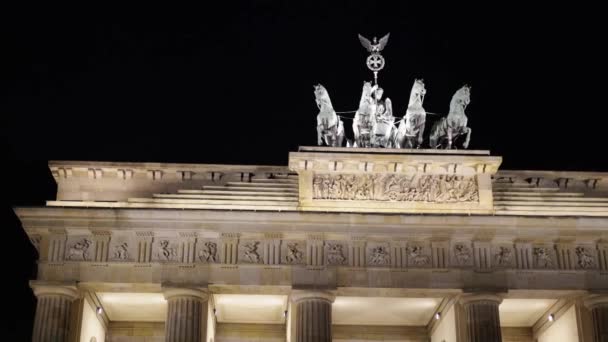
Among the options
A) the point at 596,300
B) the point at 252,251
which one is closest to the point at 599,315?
the point at 596,300

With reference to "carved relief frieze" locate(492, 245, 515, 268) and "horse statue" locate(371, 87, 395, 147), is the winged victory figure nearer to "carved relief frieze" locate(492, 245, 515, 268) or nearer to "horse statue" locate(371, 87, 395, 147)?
"horse statue" locate(371, 87, 395, 147)

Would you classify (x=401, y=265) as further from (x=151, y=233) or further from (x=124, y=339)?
(x=124, y=339)

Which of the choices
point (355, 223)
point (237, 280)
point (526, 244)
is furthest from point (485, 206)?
point (237, 280)

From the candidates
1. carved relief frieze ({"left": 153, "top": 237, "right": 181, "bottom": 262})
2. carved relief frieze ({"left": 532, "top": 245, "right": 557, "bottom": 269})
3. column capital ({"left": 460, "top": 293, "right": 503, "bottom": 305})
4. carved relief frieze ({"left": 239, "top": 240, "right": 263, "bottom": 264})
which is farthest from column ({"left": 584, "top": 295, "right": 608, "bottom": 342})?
carved relief frieze ({"left": 153, "top": 237, "right": 181, "bottom": 262})

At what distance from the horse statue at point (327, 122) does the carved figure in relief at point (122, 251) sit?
26.0ft

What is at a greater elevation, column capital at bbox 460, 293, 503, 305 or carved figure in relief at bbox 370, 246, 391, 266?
carved figure in relief at bbox 370, 246, 391, 266

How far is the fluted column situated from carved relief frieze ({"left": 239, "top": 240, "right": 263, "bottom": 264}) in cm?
684

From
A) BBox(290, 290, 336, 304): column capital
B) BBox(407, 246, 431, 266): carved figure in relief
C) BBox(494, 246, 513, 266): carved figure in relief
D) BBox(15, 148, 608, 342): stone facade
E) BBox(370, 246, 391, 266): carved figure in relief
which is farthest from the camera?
BBox(494, 246, 513, 266): carved figure in relief

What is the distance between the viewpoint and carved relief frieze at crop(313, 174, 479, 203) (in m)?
33.1

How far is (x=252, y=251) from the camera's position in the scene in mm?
31406

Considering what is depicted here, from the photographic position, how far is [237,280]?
31.0m

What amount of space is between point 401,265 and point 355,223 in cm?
204

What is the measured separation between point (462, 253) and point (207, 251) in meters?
8.39

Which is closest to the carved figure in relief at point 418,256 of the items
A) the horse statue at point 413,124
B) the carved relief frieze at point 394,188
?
the carved relief frieze at point 394,188
